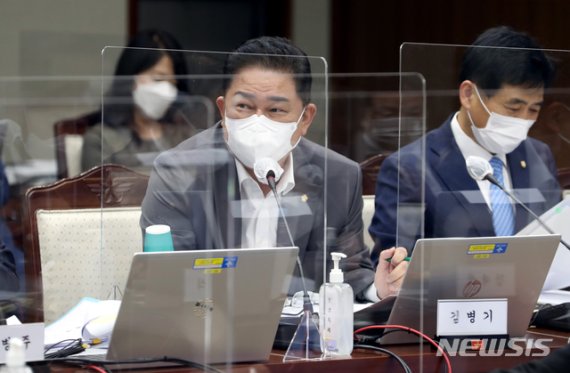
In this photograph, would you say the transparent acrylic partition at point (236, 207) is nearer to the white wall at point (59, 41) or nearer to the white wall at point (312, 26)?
the white wall at point (59, 41)

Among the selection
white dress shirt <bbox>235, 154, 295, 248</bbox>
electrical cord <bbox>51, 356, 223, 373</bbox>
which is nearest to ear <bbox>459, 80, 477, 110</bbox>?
white dress shirt <bbox>235, 154, 295, 248</bbox>

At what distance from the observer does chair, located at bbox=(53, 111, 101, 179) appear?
4.26 metres

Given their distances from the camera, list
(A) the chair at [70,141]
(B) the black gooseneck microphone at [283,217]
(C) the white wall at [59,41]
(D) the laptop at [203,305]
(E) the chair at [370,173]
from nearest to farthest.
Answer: (D) the laptop at [203,305] < (B) the black gooseneck microphone at [283,217] < (E) the chair at [370,173] < (A) the chair at [70,141] < (C) the white wall at [59,41]

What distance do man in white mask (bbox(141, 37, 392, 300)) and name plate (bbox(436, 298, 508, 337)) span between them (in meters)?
0.24

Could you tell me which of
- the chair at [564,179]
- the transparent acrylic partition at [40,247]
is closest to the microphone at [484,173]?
the chair at [564,179]

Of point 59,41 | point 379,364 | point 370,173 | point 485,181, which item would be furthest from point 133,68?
point 59,41

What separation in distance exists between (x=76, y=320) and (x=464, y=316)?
0.76 metres

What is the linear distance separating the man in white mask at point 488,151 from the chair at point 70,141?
6.77 ft

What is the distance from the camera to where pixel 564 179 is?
2359mm

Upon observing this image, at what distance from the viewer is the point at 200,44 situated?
7.18 metres

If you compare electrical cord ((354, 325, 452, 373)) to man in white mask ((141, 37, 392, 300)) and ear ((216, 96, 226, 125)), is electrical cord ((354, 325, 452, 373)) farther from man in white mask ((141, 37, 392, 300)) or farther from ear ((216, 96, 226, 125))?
ear ((216, 96, 226, 125))

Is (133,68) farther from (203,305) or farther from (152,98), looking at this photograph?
(203,305)

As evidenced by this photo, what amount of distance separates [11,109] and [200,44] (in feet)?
9.57

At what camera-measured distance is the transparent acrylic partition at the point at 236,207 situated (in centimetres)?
186
